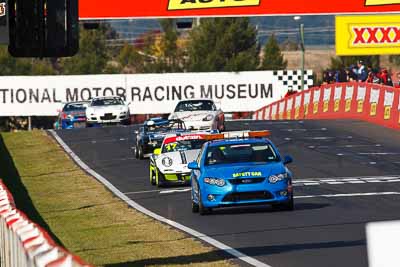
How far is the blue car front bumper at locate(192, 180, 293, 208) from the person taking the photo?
19.2 metres

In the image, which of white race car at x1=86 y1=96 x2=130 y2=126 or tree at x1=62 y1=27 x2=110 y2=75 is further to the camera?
tree at x1=62 y1=27 x2=110 y2=75

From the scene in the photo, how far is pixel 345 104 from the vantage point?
44.6 m

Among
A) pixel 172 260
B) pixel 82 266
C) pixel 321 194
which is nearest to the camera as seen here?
pixel 82 266

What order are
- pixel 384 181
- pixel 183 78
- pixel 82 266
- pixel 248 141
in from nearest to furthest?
pixel 82 266 → pixel 248 141 → pixel 384 181 → pixel 183 78

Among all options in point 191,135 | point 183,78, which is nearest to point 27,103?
point 183,78

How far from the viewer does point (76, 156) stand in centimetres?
3519

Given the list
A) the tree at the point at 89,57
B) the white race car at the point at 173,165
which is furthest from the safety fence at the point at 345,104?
the tree at the point at 89,57

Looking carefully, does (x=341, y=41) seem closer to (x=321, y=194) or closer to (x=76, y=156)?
(x=76, y=156)

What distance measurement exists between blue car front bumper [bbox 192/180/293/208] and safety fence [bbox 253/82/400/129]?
18.8m

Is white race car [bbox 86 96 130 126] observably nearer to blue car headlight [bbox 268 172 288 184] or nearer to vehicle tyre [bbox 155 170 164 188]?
vehicle tyre [bbox 155 170 164 188]

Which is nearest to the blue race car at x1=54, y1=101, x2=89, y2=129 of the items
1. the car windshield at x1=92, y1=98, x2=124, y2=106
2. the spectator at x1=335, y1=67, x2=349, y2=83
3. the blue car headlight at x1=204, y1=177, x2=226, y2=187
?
the car windshield at x1=92, y1=98, x2=124, y2=106

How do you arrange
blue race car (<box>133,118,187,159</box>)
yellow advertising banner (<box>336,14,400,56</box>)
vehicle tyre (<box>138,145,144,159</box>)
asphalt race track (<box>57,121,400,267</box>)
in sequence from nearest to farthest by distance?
asphalt race track (<box>57,121,400,267</box>) < blue race car (<box>133,118,187,159</box>) < vehicle tyre (<box>138,145,144,159</box>) < yellow advertising banner (<box>336,14,400,56</box>)

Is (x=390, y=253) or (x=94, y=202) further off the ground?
(x=390, y=253)

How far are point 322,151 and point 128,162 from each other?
5157 millimetres
